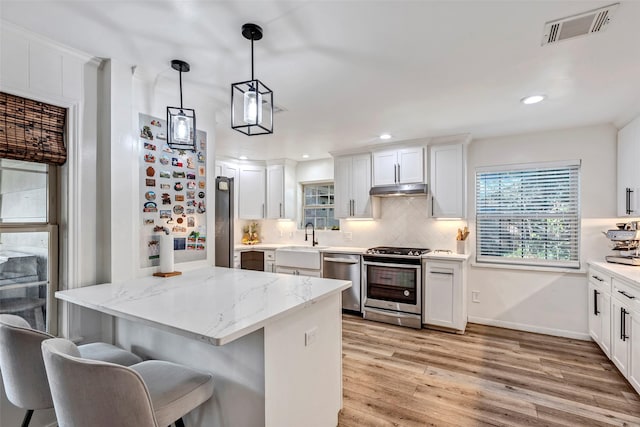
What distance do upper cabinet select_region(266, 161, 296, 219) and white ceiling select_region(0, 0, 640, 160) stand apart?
235 cm

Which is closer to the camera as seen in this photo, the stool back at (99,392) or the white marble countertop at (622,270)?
the stool back at (99,392)

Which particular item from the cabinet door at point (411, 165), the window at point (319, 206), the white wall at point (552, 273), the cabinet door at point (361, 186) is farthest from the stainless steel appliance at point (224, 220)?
the white wall at point (552, 273)

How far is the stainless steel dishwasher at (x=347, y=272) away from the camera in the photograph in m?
4.36

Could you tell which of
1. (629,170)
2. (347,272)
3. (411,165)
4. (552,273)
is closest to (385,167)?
(411,165)

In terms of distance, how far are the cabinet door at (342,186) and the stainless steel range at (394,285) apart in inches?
30.9

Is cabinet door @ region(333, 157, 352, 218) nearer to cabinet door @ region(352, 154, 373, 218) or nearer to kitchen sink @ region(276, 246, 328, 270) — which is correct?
cabinet door @ region(352, 154, 373, 218)

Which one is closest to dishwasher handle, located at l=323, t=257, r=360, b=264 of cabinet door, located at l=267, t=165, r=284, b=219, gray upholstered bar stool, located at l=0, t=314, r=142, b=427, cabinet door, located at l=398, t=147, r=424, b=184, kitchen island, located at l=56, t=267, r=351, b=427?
cabinet door, located at l=398, t=147, r=424, b=184

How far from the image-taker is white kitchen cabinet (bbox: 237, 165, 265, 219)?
5.42 m

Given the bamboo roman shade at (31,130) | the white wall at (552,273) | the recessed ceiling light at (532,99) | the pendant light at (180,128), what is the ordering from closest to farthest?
1. the bamboo roman shade at (31,130)
2. the pendant light at (180,128)
3. the recessed ceiling light at (532,99)
4. the white wall at (552,273)

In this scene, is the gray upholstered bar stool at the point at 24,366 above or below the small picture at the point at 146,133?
below

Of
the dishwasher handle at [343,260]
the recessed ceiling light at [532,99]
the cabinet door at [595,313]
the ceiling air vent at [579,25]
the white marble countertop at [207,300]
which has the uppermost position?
the ceiling air vent at [579,25]

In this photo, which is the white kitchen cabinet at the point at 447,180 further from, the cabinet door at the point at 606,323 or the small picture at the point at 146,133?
the small picture at the point at 146,133

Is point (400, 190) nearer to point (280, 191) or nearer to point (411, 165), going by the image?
point (411, 165)

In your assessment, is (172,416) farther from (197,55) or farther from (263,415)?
(197,55)
